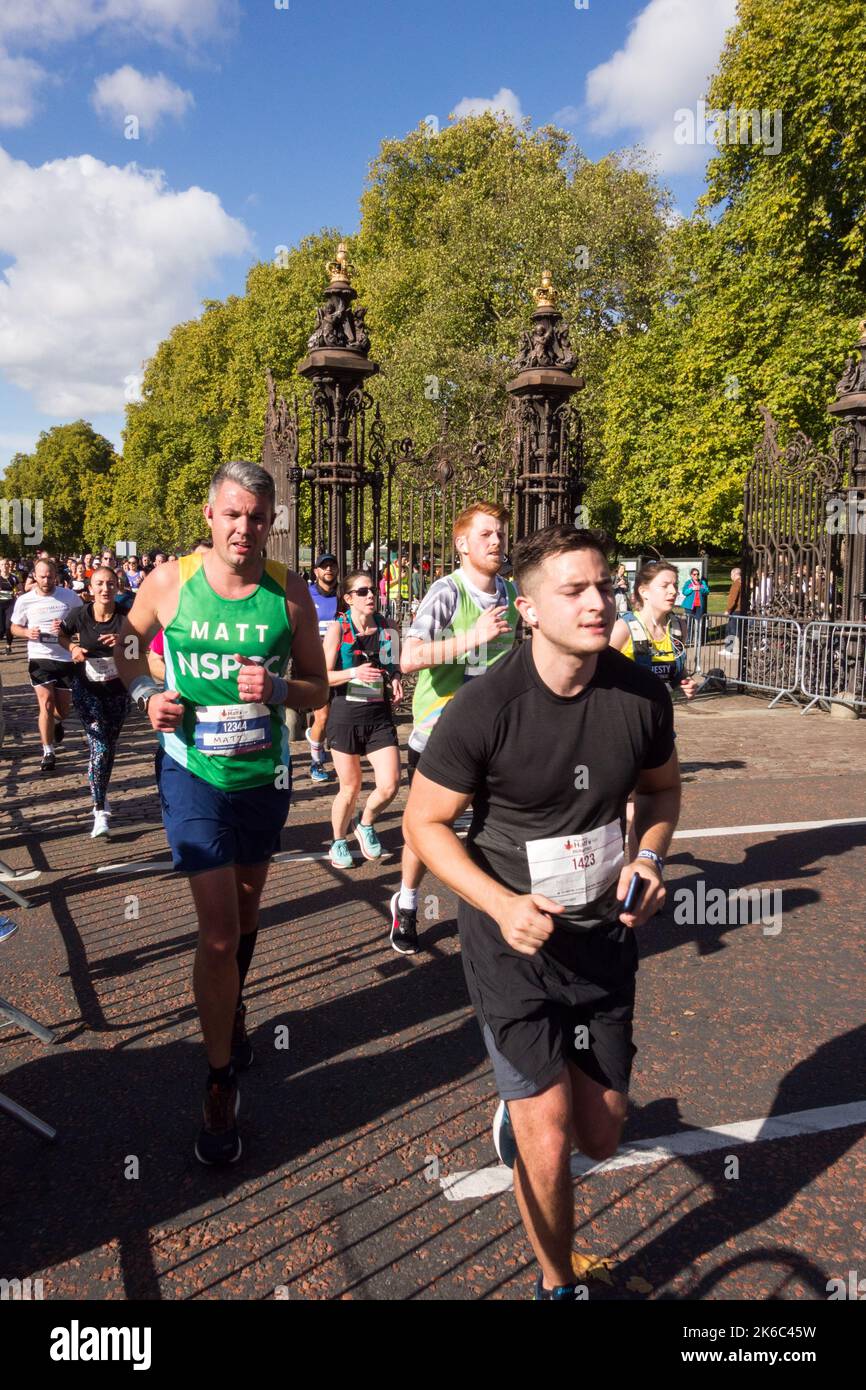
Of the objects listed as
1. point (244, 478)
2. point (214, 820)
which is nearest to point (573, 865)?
point (214, 820)

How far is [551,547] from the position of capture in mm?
2471

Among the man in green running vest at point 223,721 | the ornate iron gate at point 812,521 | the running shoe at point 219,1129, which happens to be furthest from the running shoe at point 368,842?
the ornate iron gate at point 812,521

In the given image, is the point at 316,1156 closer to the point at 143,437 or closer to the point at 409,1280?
the point at 409,1280

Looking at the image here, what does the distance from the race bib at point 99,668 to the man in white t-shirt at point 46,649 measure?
7.86 ft

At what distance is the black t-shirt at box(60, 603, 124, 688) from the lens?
739 centimetres

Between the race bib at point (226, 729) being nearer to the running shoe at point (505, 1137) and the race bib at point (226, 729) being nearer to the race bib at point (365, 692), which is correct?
the running shoe at point (505, 1137)

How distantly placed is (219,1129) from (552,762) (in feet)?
5.76

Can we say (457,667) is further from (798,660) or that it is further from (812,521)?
(812,521)

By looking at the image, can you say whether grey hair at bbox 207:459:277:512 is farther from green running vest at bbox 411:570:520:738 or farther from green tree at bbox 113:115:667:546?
green tree at bbox 113:115:667:546

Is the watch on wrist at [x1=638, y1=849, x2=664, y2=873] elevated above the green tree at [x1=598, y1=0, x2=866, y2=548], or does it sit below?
below

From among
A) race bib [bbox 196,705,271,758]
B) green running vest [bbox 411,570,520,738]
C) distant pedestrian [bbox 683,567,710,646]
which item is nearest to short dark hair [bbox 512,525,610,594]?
race bib [bbox 196,705,271,758]

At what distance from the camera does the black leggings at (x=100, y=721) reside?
24.4 ft
